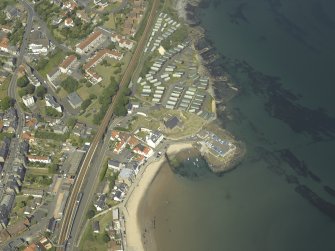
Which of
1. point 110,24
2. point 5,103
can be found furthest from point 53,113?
point 110,24

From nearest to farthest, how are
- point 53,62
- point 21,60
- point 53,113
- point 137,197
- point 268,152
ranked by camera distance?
point 137,197 → point 268,152 → point 53,113 → point 53,62 → point 21,60

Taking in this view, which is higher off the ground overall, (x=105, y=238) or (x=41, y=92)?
(x=105, y=238)

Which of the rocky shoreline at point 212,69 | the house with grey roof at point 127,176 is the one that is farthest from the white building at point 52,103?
the rocky shoreline at point 212,69

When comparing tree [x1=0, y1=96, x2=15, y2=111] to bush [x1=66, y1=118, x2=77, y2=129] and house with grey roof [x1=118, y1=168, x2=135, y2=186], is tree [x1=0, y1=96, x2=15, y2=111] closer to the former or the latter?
bush [x1=66, y1=118, x2=77, y2=129]

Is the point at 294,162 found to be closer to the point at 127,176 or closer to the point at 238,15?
the point at 127,176

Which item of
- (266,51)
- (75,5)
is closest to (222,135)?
(266,51)

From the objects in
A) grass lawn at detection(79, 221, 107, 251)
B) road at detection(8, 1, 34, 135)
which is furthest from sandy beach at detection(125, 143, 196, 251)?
road at detection(8, 1, 34, 135)

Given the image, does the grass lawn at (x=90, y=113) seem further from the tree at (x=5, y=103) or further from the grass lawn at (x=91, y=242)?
Answer: the grass lawn at (x=91, y=242)
